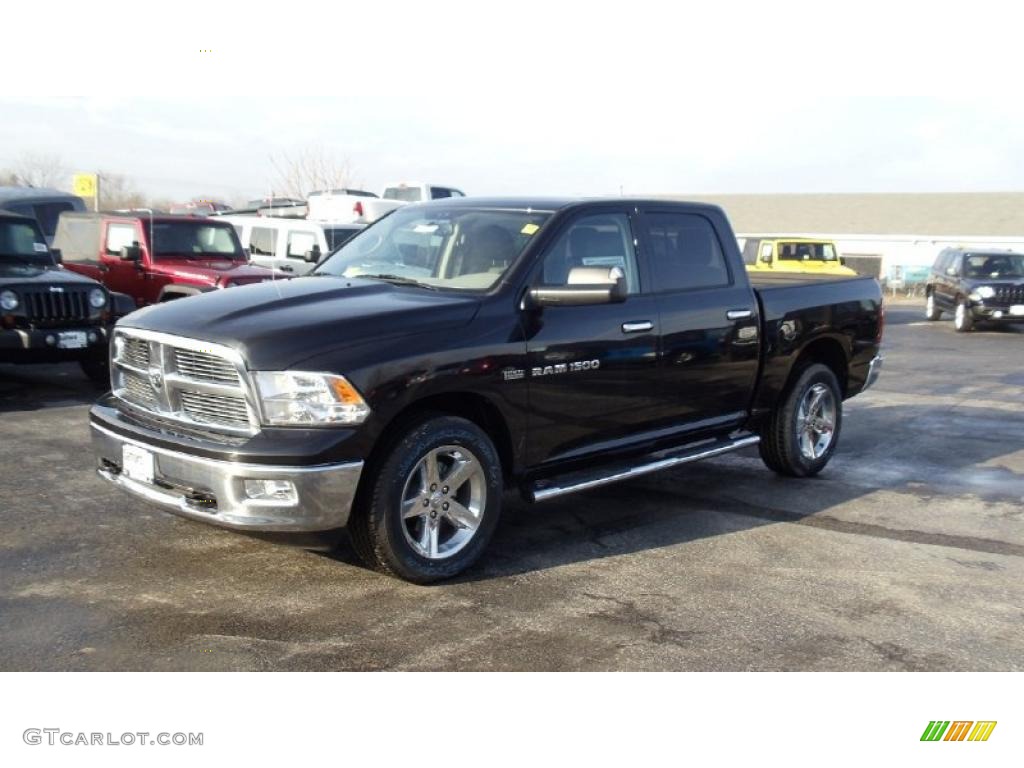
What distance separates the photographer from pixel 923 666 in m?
4.31

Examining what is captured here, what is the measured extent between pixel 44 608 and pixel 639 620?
2.64m

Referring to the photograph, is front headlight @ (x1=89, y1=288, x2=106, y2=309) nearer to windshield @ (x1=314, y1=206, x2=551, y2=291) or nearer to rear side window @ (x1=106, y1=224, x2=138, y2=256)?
rear side window @ (x1=106, y1=224, x2=138, y2=256)

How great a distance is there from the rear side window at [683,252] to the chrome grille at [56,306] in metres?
6.43

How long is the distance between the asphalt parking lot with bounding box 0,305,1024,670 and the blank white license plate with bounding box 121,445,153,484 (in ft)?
1.63

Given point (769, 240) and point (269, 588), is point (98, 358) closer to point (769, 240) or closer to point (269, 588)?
point (269, 588)

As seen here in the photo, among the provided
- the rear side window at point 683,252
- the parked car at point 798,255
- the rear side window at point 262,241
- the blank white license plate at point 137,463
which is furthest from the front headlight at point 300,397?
the parked car at point 798,255

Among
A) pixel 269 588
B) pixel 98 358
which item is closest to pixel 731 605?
pixel 269 588

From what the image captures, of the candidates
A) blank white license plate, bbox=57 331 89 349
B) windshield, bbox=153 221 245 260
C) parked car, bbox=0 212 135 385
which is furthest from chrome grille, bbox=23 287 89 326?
windshield, bbox=153 221 245 260

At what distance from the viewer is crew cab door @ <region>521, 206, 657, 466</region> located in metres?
5.53

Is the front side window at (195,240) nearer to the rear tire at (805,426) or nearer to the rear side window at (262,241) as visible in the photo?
the rear side window at (262,241)

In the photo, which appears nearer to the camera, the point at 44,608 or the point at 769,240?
the point at 44,608

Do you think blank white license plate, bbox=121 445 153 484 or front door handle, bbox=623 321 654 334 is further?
front door handle, bbox=623 321 654 334
